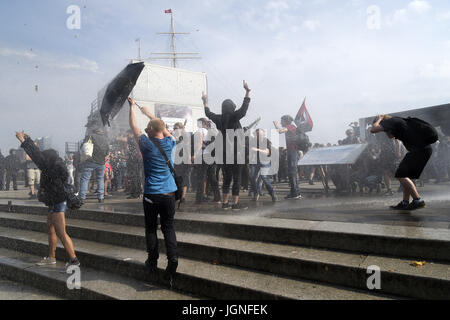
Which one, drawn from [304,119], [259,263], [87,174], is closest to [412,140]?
[259,263]

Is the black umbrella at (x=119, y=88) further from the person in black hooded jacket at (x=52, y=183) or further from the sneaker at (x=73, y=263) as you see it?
the sneaker at (x=73, y=263)

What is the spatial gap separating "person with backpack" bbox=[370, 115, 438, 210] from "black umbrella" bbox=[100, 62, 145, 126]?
408cm

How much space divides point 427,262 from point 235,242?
213 cm

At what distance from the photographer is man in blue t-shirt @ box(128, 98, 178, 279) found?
348 centimetres

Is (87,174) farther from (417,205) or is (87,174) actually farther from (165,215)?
(417,205)

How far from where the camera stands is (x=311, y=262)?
3262 millimetres

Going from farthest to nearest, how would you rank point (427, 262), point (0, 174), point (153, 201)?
1. point (0, 174)
2. point (153, 201)
3. point (427, 262)

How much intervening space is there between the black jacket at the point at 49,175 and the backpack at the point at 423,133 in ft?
16.8

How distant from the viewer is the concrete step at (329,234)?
10.3 ft

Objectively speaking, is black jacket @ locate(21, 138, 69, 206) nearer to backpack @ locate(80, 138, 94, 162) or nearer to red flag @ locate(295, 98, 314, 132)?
backpack @ locate(80, 138, 94, 162)

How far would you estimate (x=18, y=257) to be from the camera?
5.17m

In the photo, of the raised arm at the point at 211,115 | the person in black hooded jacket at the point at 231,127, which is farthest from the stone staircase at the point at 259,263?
the raised arm at the point at 211,115
